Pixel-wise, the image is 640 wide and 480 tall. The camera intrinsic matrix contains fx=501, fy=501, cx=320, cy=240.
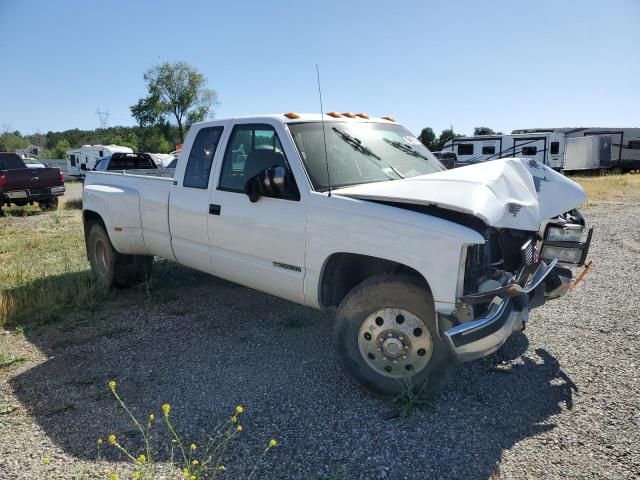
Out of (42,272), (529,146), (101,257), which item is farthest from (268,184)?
(529,146)

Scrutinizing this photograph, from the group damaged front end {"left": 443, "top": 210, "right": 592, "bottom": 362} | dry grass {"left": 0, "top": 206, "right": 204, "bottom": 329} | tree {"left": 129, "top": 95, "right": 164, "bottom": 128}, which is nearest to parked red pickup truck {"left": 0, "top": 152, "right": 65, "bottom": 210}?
dry grass {"left": 0, "top": 206, "right": 204, "bottom": 329}

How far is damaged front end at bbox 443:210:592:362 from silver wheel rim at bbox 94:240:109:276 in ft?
15.1

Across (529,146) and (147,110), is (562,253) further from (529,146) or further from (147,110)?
(147,110)

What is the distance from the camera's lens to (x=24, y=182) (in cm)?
1491

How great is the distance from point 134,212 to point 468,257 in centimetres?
382

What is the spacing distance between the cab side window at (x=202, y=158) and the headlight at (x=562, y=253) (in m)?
2.98

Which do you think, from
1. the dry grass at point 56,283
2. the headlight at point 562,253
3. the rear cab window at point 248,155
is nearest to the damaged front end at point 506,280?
the headlight at point 562,253

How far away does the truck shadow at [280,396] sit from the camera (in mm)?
2947

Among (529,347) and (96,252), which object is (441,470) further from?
(96,252)

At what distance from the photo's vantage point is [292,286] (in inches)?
155

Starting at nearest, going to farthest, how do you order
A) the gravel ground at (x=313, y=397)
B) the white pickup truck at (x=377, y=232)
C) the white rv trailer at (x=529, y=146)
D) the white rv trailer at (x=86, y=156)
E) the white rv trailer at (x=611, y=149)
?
the gravel ground at (x=313, y=397) → the white pickup truck at (x=377, y=232) → the white rv trailer at (x=529, y=146) → the white rv trailer at (x=86, y=156) → the white rv trailer at (x=611, y=149)

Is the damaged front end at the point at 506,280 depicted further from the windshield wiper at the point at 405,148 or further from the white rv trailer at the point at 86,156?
the white rv trailer at the point at 86,156

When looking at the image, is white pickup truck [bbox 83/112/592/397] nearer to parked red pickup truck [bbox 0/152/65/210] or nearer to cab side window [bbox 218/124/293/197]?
cab side window [bbox 218/124/293/197]

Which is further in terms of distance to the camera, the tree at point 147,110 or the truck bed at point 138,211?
the tree at point 147,110
